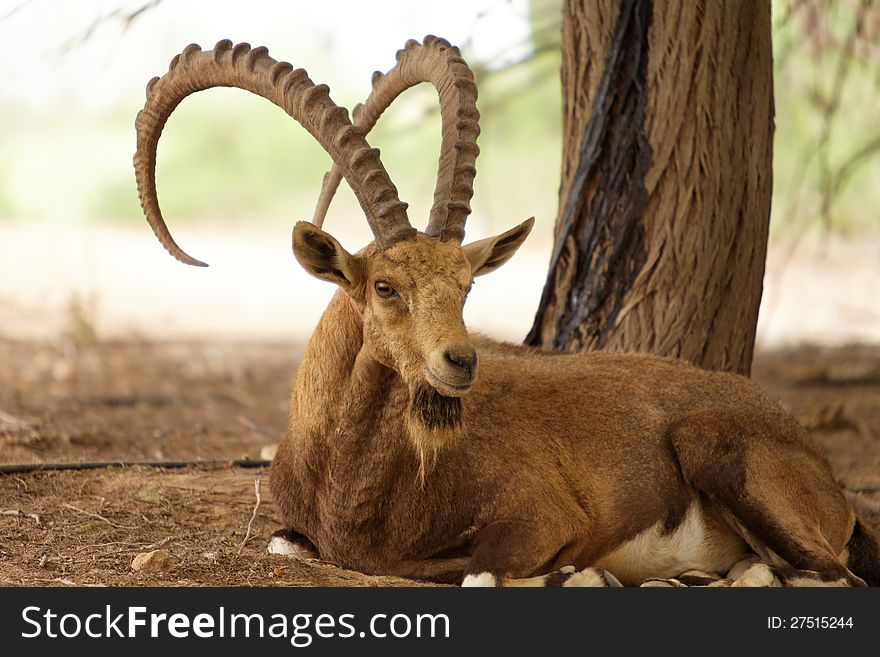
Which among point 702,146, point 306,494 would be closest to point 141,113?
point 306,494

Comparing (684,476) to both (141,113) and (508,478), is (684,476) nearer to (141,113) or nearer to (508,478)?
(508,478)

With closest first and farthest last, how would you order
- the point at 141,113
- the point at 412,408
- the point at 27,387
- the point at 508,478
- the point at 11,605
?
the point at 11,605 < the point at 412,408 < the point at 508,478 < the point at 141,113 < the point at 27,387

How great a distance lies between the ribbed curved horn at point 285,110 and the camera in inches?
223

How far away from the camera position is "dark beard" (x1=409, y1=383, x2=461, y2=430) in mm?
5559

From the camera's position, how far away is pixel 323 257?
18.6ft

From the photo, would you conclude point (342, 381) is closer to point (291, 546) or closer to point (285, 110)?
point (291, 546)

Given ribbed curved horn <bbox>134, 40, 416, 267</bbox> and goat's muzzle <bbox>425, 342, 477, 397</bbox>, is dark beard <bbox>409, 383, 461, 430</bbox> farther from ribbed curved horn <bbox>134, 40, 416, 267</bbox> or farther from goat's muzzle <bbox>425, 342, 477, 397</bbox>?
ribbed curved horn <bbox>134, 40, 416, 267</bbox>

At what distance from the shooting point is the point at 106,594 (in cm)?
500

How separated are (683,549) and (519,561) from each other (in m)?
1.16

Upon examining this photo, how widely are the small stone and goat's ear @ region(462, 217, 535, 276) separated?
85.5 inches

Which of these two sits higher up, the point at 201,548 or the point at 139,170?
the point at 139,170

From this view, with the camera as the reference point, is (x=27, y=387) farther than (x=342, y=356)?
Yes

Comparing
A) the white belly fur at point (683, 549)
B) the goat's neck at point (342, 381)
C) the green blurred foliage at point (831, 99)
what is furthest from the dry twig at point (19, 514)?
the green blurred foliage at point (831, 99)

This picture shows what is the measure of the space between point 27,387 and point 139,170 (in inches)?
249
